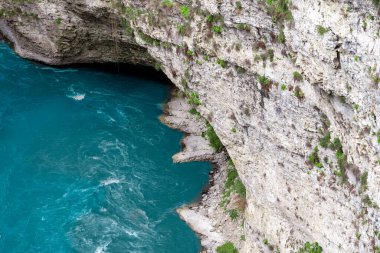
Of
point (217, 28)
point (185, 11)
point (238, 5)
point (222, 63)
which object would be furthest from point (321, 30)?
point (185, 11)

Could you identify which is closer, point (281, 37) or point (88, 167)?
point (281, 37)

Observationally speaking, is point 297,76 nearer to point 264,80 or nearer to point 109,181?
point 264,80

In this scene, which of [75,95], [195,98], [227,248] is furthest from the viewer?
[75,95]

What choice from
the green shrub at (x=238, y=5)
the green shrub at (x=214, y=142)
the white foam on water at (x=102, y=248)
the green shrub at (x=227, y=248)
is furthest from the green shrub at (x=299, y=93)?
the green shrub at (x=214, y=142)

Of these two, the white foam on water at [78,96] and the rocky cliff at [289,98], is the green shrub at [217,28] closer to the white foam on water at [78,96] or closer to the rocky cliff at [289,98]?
the rocky cliff at [289,98]

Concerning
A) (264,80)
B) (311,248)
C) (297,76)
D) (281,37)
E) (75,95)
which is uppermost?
(281,37)

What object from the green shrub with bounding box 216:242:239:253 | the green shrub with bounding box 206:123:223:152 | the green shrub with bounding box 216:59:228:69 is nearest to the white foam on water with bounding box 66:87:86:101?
the green shrub with bounding box 206:123:223:152
